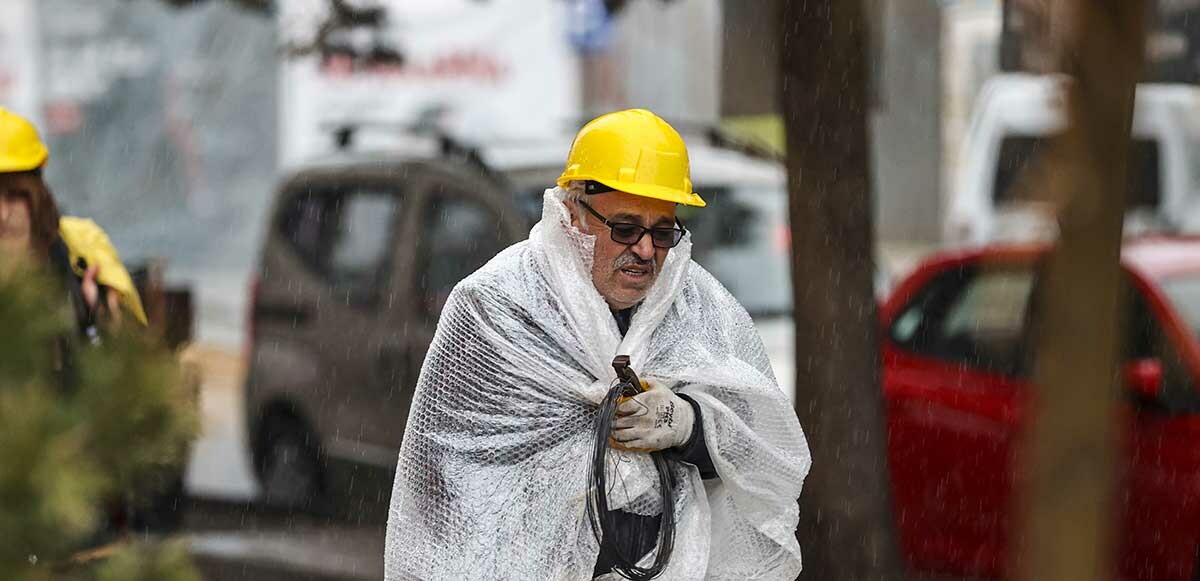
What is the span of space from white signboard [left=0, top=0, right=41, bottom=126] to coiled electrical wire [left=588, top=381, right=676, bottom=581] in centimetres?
1726

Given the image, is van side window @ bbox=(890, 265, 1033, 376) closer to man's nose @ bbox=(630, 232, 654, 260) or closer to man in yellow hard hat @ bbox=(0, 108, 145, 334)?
man in yellow hard hat @ bbox=(0, 108, 145, 334)

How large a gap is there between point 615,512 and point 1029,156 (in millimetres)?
8223

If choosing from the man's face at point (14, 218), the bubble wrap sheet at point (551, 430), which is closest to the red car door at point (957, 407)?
the bubble wrap sheet at point (551, 430)

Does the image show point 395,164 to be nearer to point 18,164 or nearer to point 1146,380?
point 1146,380

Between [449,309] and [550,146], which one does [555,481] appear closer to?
[449,309]

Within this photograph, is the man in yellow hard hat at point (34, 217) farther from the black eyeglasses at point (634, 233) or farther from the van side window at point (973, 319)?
the van side window at point (973, 319)

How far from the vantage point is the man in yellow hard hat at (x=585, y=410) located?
134 inches

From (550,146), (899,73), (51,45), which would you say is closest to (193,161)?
(51,45)

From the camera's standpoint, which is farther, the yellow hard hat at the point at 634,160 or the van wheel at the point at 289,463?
the van wheel at the point at 289,463

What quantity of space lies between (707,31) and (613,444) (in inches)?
657

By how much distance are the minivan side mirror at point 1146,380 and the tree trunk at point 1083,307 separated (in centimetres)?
314

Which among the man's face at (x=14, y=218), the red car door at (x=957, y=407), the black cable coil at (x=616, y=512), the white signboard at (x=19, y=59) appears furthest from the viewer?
the white signboard at (x=19, y=59)

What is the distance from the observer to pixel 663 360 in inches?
138

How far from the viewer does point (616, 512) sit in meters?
3.44
